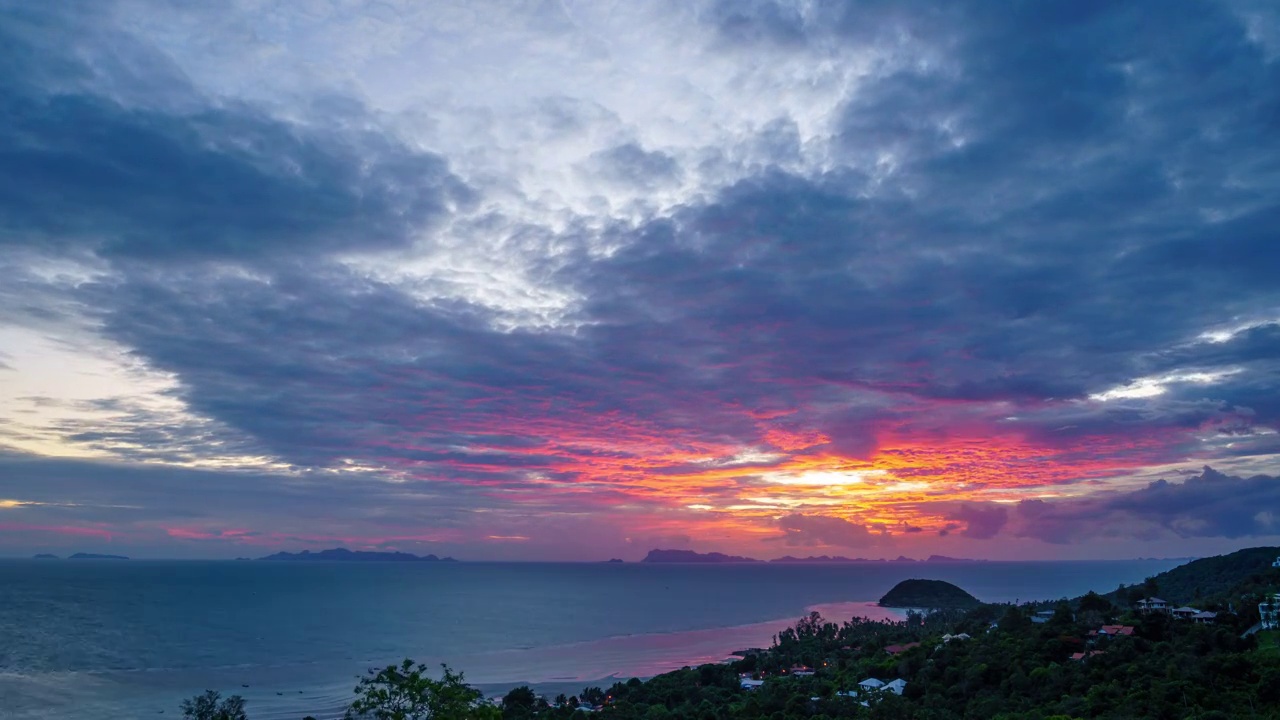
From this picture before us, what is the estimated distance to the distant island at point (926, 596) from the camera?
136 meters

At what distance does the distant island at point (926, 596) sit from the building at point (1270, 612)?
98437mm

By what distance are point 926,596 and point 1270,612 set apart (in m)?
113

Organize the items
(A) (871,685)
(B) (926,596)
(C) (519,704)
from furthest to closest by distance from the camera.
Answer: (B) (926,596) < (C) (519,704) < (A) (871,685)

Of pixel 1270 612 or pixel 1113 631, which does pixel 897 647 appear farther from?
pixel 1270 612

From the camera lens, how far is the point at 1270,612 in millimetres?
37719

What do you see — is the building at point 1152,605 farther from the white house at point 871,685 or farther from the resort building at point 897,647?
the white house at point 871,685

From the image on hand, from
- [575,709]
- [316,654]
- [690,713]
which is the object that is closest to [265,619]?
[316,654]

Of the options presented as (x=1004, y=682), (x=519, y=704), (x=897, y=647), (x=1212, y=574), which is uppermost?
(x=1212, y=574)

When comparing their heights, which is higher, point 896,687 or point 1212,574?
Result: point 1212,574

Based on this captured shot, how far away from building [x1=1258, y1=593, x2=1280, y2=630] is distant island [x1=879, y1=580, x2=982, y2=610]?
9844 centimetres

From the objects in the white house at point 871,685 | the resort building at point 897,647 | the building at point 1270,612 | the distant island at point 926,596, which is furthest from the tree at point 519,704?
the distant island at point 926,596

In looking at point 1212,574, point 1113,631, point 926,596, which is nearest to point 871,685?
point 1113,631

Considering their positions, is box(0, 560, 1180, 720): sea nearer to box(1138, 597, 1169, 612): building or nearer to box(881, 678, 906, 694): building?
box(881, 678, 906, 694): building

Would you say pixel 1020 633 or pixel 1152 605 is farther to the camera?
pixel 1152 605
